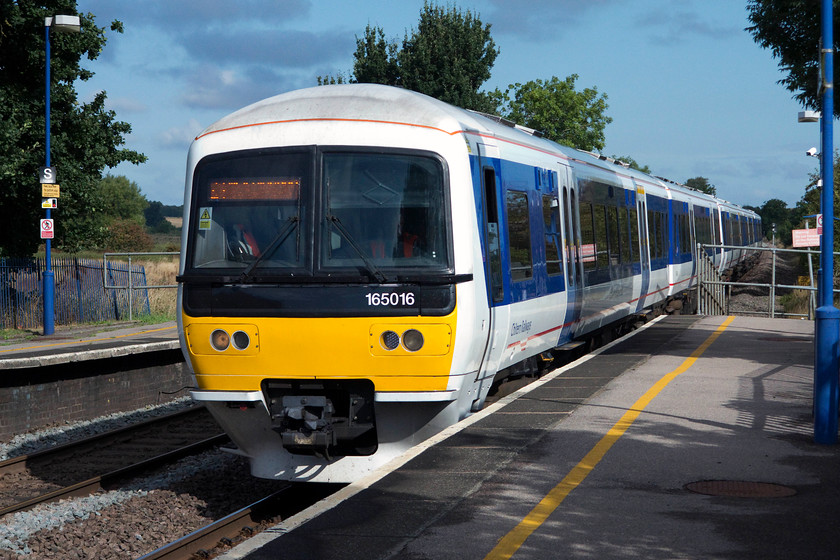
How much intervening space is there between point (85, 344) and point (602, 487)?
14.0 meters

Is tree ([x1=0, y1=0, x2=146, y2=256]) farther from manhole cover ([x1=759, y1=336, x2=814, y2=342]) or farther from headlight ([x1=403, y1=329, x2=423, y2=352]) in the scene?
headlight ([x1=403, y1=329, x2=423, y2=352])

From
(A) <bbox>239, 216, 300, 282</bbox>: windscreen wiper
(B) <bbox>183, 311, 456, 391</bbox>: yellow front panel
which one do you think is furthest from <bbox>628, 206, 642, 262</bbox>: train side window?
(A) <bbox>239, 216, 300, 282</bbox>: windscreen wiper

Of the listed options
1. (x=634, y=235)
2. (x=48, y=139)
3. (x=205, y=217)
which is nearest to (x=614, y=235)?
(x=634, y=235)

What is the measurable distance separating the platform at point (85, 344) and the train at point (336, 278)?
7.16 m

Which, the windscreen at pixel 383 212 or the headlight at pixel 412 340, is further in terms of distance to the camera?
the windscreen at pixel 383 212

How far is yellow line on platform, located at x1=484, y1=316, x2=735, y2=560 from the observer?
17.4 feet

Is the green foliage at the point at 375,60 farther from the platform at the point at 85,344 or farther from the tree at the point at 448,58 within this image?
the platform at the point at 85,344

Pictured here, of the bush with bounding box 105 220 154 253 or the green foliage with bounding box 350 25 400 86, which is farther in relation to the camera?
the bush with bounding box 105 220 154 253

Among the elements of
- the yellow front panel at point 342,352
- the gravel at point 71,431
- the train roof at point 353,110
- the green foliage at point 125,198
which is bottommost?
the gravel at point 71,431

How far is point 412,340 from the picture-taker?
7.61 metres

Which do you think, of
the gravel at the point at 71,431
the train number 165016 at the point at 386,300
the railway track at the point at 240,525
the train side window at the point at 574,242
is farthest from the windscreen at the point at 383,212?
the gravel at the point at 71,431

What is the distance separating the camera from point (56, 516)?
9102mm

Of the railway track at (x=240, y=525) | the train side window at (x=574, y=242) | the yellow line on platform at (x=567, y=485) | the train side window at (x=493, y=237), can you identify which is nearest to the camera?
the yellow line on platform at (x=567, y=485)

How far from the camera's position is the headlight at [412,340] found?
7.60m
